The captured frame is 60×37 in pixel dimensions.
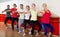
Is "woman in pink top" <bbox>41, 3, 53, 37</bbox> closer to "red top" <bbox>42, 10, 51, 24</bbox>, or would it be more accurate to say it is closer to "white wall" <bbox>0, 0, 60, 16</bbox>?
"red top" <bbox>42, 10, 51, 24</bbox>

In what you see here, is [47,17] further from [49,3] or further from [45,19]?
[49,3]

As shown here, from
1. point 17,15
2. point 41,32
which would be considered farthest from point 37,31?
point 17,15

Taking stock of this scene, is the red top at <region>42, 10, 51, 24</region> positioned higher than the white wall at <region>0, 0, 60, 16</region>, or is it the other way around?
the white wall at <region>0, 0, 60, 16</region>

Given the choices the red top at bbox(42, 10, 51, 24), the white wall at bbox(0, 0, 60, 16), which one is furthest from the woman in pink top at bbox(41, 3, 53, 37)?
the white wall at bbox(0, 0, 60, 16)

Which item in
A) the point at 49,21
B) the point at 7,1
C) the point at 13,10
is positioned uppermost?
the point at 7,1

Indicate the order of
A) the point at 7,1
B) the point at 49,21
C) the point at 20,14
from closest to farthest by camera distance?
1. the point at 49,21
2. the point at 20,14
3. the point at 7,1

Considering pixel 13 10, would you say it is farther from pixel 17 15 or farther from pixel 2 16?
pixel 2 16

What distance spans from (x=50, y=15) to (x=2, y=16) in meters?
2.21

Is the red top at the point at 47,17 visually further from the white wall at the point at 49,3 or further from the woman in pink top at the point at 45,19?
the white wall at the point at 49,3

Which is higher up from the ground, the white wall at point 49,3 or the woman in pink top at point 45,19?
the white wall at point 49,3

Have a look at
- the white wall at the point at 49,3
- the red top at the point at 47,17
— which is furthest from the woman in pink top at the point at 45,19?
the white wall at the point at 49,3

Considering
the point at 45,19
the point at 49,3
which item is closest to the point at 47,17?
the point at 45,19

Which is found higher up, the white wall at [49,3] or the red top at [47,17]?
the white wall at [49,3]

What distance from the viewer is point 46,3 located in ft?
18.2
